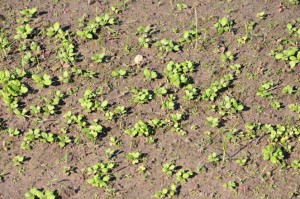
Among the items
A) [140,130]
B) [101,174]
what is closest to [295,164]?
[140,130]

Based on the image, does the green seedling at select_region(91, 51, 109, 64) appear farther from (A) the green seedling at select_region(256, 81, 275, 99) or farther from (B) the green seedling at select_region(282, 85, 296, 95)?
(B) the green seedling at select_region(282, 85, 296, 95)

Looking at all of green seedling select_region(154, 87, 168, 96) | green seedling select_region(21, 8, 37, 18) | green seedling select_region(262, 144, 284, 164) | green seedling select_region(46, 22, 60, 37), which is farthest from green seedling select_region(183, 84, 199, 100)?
green seedling select_region(21, 8, 37, 18)

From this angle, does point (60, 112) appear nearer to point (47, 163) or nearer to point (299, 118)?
point (47, 163)

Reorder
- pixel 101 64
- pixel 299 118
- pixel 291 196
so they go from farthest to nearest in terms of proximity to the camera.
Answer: pixel 101 64 → pixel 299 118 → pixel 291 196

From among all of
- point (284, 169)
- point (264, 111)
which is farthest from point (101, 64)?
point (284, 169)

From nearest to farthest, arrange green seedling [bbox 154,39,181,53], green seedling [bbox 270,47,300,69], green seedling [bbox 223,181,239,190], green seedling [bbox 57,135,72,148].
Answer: green seedling [bbox 223,181,239,190]
green seedling [bbox 57,135,72,148]
green seedling [bbox 270,47,300,69]
green seedling [bbox 154,39,181,53]
